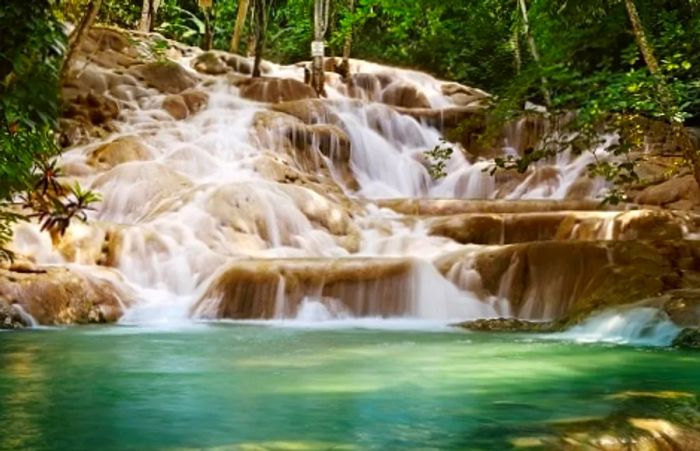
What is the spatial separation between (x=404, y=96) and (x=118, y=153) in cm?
1044

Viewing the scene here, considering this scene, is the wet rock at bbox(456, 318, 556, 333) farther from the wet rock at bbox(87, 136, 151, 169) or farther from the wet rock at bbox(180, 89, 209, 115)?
the wet rock at bbox(180, 89, 209, 115)

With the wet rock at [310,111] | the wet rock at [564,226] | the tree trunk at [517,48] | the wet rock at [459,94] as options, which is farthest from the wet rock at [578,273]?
the tree trunk at [517,48]

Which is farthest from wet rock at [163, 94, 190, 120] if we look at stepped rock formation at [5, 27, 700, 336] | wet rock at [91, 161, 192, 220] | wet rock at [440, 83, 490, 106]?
wet rock at [440, 83, 490, 106]

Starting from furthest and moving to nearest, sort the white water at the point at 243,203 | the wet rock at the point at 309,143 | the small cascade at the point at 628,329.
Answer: the wet rock at the point at 309,143
the white water at the point at 243,203
the small cascade at the point at 628,329

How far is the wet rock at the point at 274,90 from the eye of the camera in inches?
817

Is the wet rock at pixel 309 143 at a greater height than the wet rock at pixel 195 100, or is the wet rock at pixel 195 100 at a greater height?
the wet rock at pixel 195 100

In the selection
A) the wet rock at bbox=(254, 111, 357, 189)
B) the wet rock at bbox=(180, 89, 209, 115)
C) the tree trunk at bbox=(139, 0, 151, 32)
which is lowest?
the wet rock at bbox=(254, 111, 357, 189)

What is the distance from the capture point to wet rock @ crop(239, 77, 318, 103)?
20.8 m

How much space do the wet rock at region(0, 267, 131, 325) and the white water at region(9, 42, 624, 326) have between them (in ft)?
1.12

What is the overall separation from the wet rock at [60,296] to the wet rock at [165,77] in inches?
468

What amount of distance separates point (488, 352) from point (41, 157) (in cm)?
392

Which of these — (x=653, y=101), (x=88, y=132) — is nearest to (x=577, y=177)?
(x=653, y=101)

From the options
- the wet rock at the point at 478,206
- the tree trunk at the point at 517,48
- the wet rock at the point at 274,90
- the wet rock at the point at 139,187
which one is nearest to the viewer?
the wet rock at the point at 139,187

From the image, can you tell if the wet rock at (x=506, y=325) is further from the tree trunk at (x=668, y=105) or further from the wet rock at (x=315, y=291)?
the tree trunk at (x=668, y=105)
